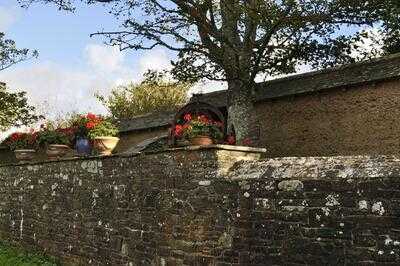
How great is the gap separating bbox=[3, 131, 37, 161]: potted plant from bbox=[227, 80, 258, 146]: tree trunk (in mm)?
5996

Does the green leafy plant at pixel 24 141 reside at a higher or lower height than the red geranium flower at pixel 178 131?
higher

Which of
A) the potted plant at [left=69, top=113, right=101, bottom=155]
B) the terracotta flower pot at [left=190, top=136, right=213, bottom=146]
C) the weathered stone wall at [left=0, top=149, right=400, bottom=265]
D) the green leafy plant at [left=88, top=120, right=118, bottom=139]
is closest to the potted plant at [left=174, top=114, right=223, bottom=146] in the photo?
the terracotta flower pot at [left=190, top=136, right=213, bottom=146]

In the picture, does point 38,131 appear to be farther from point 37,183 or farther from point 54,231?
point 54,231

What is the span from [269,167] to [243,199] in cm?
61

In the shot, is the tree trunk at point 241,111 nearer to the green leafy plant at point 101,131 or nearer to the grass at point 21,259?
the green leafy plant at point 101,131

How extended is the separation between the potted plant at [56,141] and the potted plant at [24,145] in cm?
63

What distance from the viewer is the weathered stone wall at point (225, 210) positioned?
6.31 metres

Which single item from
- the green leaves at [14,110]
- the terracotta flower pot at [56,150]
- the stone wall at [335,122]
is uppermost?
the green leaves at [14,110]

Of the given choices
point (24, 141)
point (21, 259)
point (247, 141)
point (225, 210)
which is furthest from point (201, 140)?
point (24, 141)

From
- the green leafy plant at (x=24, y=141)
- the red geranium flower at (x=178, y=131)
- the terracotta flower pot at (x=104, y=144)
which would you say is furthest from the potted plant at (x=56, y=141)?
the red geranium flower at (x=178, y=131)

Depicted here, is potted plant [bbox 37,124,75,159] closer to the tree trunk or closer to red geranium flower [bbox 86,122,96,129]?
red geranium flower [bbox 86,122,96,129]

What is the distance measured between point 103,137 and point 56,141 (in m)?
2.90

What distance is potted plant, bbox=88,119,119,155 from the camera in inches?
464

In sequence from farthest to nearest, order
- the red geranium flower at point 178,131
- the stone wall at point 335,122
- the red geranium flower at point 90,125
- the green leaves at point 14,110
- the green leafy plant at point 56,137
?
the green leaves at point 14,110
the stone wall at point 335,122
the green leafy plant at point 56,137
the red geranium flower at point 90,125
the red geranium flower at point 178,131
